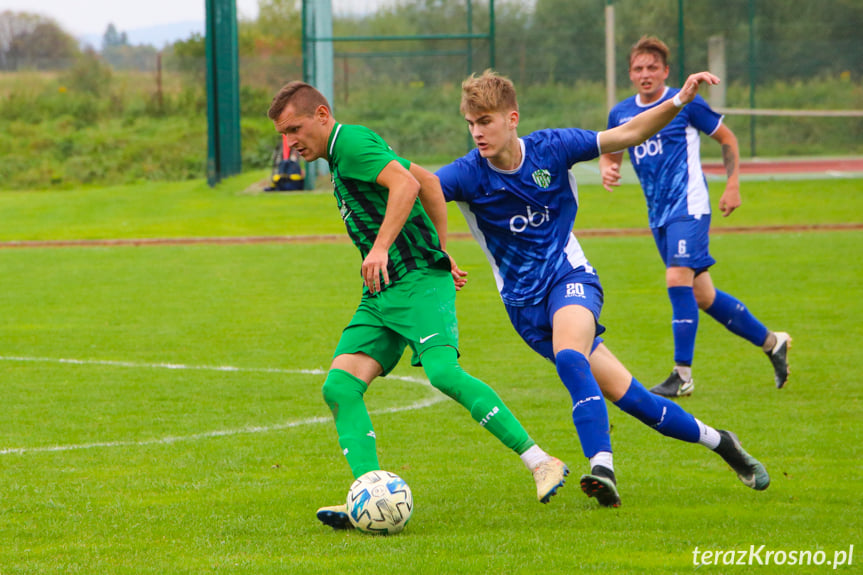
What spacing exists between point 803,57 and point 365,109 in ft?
35.6

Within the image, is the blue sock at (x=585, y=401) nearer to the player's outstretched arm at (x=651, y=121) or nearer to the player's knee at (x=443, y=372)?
the player's knee at (x=443, y=372)

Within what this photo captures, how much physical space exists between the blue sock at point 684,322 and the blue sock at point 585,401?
282 cm

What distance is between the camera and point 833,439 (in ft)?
19.4

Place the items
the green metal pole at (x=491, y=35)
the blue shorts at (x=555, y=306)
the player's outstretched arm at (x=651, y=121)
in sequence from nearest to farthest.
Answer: the player's outstretched arm at (x=651, y=121) < the blue shorts at (x=555, y=306) < the green metal pole at (x=491, y=35)

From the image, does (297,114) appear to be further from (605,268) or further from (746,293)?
(605,268)

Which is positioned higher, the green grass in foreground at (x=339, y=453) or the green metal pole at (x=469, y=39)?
the green metal pole at (x=469, y=39)

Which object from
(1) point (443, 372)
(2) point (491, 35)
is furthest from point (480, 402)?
(2) point (491, 35)

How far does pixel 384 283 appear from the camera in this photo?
4.53m

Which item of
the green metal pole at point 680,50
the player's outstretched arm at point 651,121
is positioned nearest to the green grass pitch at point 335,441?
the player's outstretched arm at point 651,121

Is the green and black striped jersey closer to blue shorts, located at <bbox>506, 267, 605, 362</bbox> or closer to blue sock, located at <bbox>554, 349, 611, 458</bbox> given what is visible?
blue shorts, located at <bbox>506, 267, 605, 362</bbox>

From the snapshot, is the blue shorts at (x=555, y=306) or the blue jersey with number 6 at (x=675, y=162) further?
the blue jersey with number 6 at (x=675, y=162)

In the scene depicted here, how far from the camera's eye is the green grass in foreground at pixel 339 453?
4125mm

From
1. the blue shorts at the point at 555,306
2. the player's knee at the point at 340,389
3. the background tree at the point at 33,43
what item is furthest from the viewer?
the background tree at the point at 33,43

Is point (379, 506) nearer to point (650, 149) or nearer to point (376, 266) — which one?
point (376, 266)
